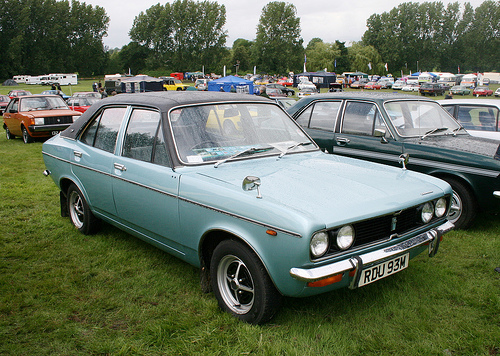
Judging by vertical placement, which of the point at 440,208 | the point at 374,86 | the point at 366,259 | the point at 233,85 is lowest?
the point at 366,259

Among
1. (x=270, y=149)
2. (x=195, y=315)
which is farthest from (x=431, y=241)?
(x=195, y=315)

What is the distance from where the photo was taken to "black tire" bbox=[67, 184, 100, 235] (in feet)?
15.3

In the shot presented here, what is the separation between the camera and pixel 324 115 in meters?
6.36

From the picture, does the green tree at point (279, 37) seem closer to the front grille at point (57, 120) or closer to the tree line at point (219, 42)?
the tree line at point (219, 42)

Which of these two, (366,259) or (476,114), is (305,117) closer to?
(476,114)

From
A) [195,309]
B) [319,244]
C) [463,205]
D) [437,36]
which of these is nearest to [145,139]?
[195,309]

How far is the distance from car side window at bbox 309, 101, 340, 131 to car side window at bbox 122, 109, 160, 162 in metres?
3.23

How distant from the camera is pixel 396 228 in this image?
9.77ft

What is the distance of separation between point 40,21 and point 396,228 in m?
107

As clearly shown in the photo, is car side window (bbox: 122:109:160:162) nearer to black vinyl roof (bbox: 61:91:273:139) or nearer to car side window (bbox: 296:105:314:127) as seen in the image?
black vinyl roof (bbox: 61:91:273:139)

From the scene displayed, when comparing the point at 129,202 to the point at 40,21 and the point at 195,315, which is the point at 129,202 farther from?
the point at 40,21

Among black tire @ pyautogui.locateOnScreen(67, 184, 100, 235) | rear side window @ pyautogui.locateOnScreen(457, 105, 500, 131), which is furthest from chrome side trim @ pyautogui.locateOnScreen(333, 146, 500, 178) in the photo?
black tire @ pyautogui.locateOnScreen(67, 184, 100, 235)

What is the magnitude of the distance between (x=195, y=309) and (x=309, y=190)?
1322 millimetres

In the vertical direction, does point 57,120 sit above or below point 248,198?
below
